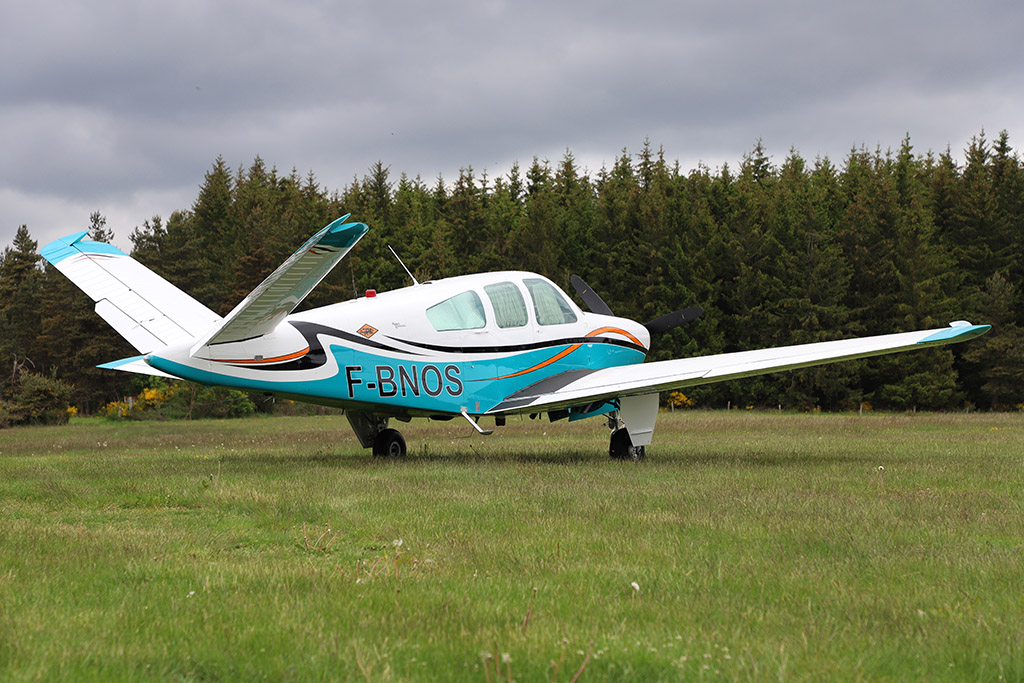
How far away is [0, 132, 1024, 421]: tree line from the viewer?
46750mm

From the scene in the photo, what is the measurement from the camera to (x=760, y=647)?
12.0 feet

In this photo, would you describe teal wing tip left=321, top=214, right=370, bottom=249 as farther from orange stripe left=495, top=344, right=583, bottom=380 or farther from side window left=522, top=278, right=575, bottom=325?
side window left=522, top=278, right=575, bottom=325

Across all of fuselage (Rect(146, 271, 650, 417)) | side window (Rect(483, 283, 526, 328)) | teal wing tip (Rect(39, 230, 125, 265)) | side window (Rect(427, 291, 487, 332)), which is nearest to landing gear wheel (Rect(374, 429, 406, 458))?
fuselage (Rect(146, 271, 650, 417))

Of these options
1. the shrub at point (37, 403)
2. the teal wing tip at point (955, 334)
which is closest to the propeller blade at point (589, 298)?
the teal wing tip at point (955, 334)

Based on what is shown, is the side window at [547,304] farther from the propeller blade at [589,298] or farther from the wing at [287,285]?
the wing at [287,285]

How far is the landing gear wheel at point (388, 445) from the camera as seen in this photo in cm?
1322

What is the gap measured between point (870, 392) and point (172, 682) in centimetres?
5067

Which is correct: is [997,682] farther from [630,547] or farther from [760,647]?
[630,547]

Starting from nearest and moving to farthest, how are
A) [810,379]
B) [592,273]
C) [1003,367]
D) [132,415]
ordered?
[132,415] < [1003,367] < [810,379] < [592,273]

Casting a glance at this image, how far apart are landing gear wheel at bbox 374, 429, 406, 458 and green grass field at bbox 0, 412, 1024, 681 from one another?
2.88 m

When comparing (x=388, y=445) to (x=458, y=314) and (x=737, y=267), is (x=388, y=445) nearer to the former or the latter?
(x=458, y=314)

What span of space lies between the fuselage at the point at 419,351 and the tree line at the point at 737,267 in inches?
1331

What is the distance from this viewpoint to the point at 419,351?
12.0 meters

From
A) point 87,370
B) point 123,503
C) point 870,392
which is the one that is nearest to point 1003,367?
point 870,392
